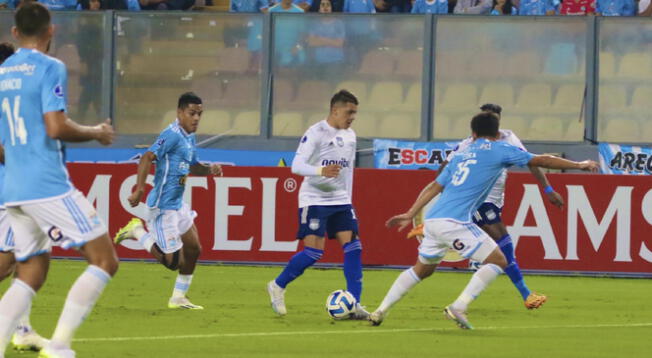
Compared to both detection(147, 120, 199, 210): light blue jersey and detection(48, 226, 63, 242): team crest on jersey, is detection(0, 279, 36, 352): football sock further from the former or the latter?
detection(147, 120, 199, 210): light blue jersey

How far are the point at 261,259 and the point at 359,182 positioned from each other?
5.55 feet

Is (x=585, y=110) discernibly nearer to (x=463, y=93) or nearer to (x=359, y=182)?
(x=463, y=93)

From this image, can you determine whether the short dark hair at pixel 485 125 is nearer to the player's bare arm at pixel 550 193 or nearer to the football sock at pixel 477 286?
the football sock at pixel 477 286

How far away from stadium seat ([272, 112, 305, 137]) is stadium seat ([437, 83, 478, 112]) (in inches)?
87.0

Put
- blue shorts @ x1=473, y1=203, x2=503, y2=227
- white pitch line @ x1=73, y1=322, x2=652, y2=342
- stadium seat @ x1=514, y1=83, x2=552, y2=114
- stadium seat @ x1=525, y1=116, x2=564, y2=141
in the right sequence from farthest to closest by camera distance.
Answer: stadium seat @ x1=514, y1=83, x2=552, y2=114
stadium seat @ x1=525, y1=116, x2=564, y2=141
blue shorts @ x1=473, y1=203, x2=503, y2=227
white pitch line @ x1=73, y1=322, x2=652, y2=342

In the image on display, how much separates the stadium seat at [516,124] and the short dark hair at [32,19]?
14211mm

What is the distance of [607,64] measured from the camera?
21219 millimetres

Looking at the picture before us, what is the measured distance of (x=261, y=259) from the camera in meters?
18.5

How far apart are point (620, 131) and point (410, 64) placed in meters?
3.42

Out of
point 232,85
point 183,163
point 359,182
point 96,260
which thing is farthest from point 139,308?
point 232,85

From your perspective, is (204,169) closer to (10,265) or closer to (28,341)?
(10,265)

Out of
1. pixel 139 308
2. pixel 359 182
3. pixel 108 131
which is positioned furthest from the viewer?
pixel 359 182

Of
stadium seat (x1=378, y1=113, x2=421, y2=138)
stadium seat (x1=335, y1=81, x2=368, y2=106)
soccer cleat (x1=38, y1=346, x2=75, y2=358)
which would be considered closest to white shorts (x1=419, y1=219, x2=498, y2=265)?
soccer cleat (x1=38, y1=346, x2=75, y2=358)

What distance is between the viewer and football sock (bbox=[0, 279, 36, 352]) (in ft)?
25.8
